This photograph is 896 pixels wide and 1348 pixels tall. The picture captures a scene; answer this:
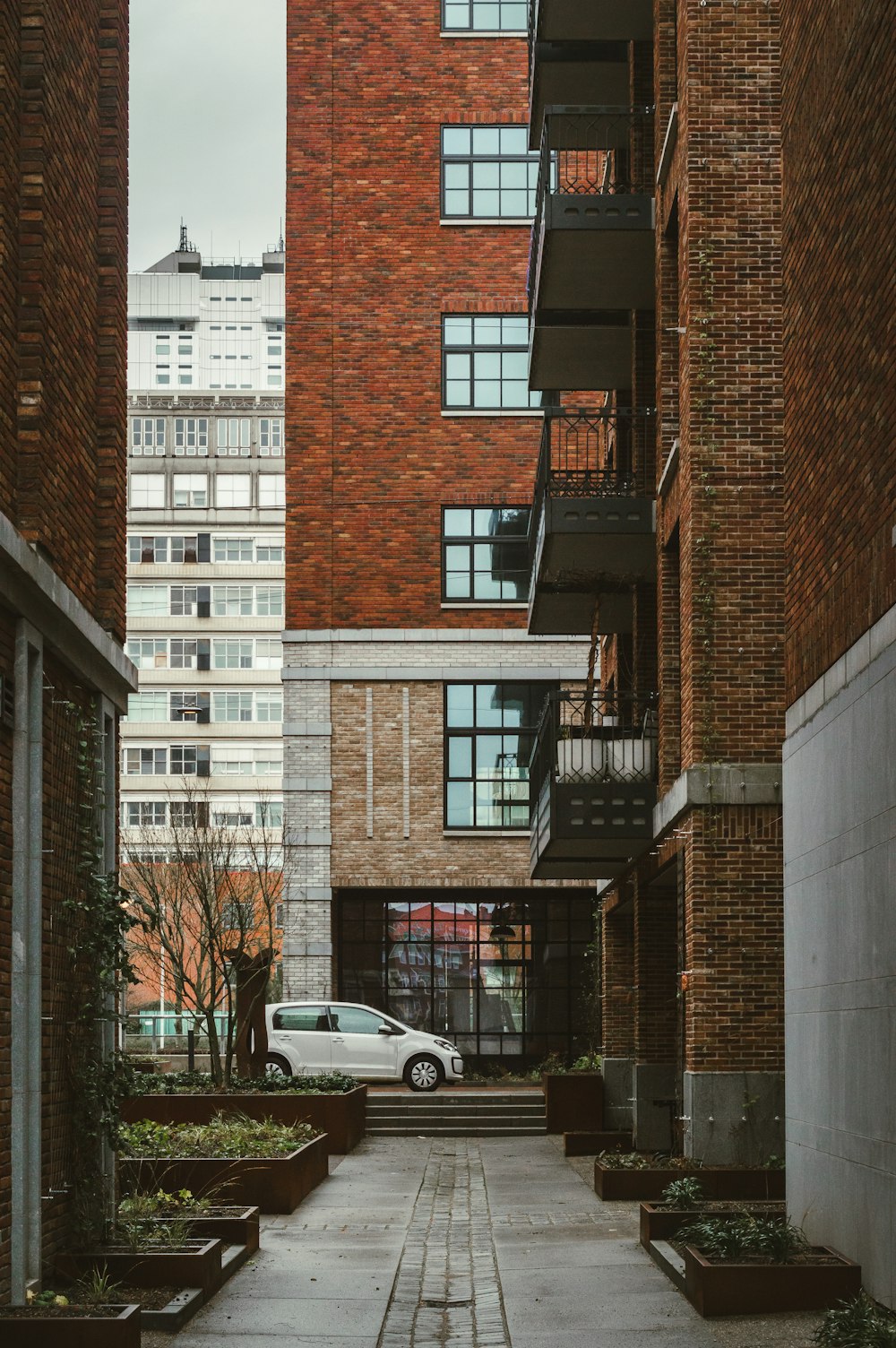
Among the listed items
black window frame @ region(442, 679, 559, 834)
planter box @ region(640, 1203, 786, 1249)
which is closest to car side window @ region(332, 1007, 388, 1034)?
black window frame @ region(442, 679, 559, 834)

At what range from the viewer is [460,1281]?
13.3 metres

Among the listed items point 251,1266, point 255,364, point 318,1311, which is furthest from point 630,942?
point 255,364

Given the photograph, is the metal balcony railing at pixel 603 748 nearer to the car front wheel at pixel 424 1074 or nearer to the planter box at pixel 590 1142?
the planter box at pixel 590 1142

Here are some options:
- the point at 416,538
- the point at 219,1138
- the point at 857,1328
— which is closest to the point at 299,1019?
the point at 416,538

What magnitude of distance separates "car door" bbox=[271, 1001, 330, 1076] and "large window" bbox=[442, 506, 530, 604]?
9223 mm

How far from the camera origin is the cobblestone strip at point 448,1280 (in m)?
11.2

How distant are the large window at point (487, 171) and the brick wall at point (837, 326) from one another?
23.2m

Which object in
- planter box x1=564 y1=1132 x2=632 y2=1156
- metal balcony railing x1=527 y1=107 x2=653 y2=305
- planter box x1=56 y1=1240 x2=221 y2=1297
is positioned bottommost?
planter box x1=564 y1=1132 x2=632 y2=1156

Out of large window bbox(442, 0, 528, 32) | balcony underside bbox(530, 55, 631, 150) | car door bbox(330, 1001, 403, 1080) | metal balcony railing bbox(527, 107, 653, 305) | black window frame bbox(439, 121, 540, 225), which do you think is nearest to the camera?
metal balcony railing bbox(527, 107, 653, 305)

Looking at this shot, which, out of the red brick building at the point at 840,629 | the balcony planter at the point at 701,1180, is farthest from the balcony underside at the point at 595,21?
the balcony planter at the point at 701,1180

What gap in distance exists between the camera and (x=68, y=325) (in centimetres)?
1292

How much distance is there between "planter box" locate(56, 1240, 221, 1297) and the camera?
11633 mm

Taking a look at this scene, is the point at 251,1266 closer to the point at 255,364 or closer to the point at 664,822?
the point at 664,822

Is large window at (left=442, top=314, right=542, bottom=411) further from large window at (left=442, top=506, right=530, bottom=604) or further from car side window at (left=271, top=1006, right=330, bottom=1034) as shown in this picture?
car side window at (left=271, top=1006, right=330, bottom=1034)
